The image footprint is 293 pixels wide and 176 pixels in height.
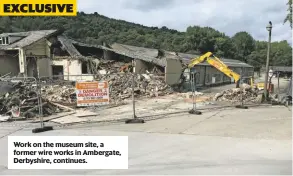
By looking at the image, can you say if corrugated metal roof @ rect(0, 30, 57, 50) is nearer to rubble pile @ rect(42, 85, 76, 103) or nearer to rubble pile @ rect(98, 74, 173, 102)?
rubble pile @ rect(98, 74, 173, 102)

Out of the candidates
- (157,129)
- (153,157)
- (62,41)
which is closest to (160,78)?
(62,41)

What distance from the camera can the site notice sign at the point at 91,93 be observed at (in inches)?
459

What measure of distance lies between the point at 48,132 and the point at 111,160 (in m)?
4.14

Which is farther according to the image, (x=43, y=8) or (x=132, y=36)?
(x=132, y=36)

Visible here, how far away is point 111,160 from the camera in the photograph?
6723 millimetres

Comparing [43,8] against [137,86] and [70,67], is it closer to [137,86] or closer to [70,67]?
[137,86]

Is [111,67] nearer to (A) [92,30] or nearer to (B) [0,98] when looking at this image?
(B) [0,98]

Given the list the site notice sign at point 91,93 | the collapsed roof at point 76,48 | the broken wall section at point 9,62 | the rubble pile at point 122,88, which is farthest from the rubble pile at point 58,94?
the broken wall section at point 9,62

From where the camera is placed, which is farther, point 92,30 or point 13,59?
point 92,30

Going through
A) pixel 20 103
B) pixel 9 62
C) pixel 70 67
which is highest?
pixel 9 62

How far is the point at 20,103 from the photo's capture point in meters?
13.7

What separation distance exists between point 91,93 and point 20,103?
13.2 ft
